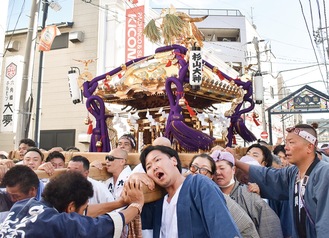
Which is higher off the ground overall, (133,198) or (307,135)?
(307,135)

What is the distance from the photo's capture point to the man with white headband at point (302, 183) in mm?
1876

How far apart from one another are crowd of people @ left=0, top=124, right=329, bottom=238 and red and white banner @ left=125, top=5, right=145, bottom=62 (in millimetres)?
8416

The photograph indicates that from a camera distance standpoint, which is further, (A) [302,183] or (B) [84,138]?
(B) [84,138]

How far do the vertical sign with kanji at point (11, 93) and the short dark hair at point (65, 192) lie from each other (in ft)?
22.2

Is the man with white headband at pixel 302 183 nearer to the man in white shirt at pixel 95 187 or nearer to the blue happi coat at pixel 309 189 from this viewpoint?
the blue happi coat at pixel 309 189

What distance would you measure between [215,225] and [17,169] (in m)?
1.35

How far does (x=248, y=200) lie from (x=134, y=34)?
9525 mm

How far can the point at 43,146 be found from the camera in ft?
38.1

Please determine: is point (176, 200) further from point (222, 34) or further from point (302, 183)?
point (222, 34)

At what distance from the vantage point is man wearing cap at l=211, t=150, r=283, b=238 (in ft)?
7.34

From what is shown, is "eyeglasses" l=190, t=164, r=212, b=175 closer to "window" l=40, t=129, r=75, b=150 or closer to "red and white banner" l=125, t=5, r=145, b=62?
"red and white banner" l=125, t=5, r=145, b=62

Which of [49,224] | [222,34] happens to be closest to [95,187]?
[49,224]

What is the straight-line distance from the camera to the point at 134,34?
10.9 m

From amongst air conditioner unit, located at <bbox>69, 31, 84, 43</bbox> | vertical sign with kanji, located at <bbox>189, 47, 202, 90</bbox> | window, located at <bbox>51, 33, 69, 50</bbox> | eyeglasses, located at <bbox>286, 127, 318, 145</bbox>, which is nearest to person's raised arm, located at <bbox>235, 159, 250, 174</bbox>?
eyeglasses, located at <bbox>286, 127, 318, 145</bbox>
